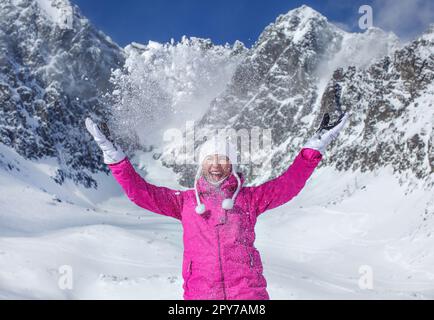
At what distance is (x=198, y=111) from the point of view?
15112 centimetres

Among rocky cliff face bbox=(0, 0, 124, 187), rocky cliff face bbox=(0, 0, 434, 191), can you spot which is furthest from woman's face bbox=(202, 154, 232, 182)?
rocky cliff face bbox=(0, 0, 124, 187)

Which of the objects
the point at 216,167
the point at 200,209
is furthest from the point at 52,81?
the point at 200,209

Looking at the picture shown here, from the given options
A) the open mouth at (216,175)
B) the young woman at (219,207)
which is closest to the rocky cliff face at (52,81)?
the young woman at (219,207)

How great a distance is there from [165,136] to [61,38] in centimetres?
4059

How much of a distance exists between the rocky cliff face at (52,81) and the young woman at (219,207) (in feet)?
273

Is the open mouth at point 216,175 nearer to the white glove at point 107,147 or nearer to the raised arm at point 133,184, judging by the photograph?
the raised arm at point 133,184

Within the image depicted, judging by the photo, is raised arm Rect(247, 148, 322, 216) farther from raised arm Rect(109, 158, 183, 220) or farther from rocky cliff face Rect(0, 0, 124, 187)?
rocky cliff face Rect(0, 0, 124, 187)

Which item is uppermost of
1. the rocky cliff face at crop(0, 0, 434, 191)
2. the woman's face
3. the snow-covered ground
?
the rocky cliff face at crop(0, 0, 434, 191)

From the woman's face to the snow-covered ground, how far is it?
24.3 feet

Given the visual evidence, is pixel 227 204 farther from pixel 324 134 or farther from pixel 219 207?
pixel 324 134

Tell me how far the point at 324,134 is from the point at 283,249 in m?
23.2

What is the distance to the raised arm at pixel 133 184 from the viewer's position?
12.4 ft

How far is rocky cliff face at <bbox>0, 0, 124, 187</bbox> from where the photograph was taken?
88.4m
